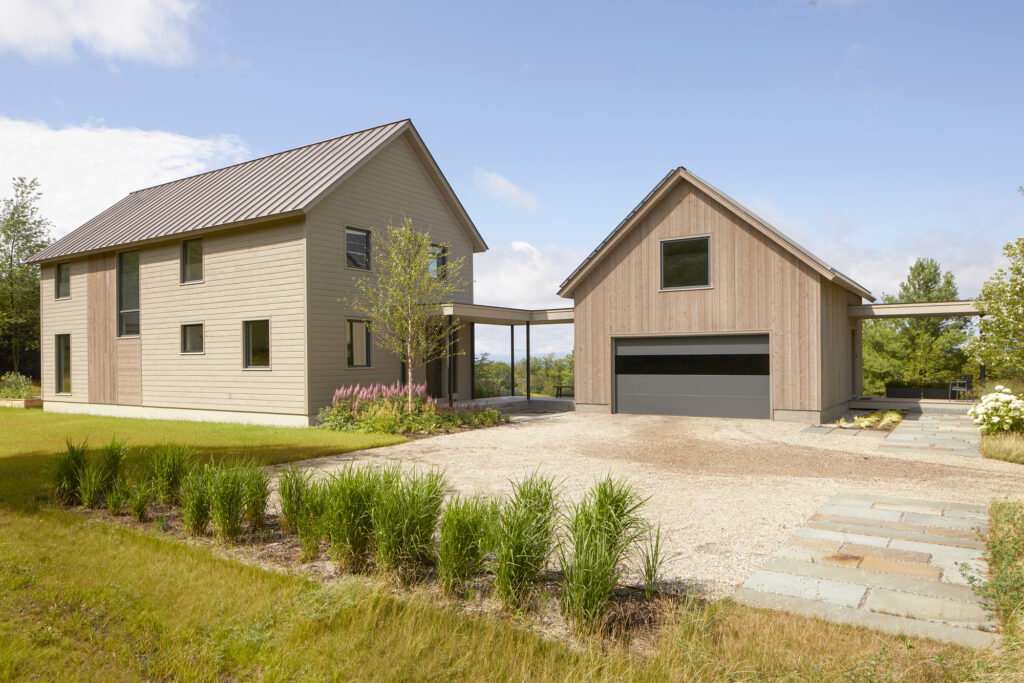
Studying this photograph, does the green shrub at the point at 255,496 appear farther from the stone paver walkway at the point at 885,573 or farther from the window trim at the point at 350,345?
the window trim at the point at 350,345

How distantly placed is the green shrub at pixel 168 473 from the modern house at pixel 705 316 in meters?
12.5

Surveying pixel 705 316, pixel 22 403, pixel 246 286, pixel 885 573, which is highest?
pixel 246 286

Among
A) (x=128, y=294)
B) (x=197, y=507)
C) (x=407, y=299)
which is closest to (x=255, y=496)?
(x=197, y=507)

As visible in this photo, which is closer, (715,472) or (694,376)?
(715,472)

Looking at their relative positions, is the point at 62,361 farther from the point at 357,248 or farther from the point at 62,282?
the point at 357,248

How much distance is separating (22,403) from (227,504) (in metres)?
22.6

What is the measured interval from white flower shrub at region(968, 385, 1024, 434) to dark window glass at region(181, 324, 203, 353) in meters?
18.6

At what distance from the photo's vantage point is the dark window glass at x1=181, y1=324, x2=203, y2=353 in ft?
57.1

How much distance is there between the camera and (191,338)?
17609mm

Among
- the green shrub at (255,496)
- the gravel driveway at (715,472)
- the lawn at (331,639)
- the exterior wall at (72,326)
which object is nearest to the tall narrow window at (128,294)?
the exterior wall at (72,326)

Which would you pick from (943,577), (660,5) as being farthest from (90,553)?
(660,5)

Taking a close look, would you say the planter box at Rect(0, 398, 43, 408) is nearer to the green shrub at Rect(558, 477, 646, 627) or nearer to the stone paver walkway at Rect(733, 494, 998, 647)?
the green shrub at Rect(558, 477, 646, 627)

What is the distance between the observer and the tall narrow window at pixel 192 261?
57.0 ft

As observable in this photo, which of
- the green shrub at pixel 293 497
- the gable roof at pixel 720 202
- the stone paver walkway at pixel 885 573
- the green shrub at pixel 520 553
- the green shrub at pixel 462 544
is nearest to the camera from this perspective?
the stone paver walkway at pixel 885 573
